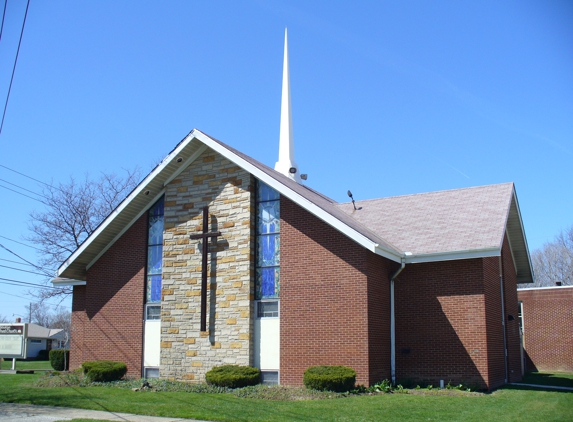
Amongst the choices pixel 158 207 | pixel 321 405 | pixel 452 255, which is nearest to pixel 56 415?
pixel 321 405

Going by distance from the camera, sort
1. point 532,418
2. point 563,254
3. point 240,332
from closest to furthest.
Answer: point 532,418 → point 240,332 → point 563,254

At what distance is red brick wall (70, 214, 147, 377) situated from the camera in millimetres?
22031

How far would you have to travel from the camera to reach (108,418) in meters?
13.5

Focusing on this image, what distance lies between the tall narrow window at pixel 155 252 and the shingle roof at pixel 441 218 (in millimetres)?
7255

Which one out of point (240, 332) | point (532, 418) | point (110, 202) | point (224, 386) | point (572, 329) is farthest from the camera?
point (110, 202)

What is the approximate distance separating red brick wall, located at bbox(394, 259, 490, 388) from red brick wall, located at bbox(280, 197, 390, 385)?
31.8 inches

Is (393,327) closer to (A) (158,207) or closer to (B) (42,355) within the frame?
(A) (158,207)

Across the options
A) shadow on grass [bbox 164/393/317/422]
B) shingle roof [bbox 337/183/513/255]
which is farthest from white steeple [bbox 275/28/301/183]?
shadow on grass [bbox 164/393/317/422]

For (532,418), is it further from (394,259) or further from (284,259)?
(284,259)

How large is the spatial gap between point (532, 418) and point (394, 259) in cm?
689

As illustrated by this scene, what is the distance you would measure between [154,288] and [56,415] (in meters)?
8.40

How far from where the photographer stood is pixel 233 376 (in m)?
18.4

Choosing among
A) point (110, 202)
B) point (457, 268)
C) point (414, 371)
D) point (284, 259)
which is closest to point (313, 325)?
point (284, 259)

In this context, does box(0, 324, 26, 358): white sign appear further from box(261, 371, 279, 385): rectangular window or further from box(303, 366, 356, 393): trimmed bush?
box(303, 366, 356, 393): trimmed bush
